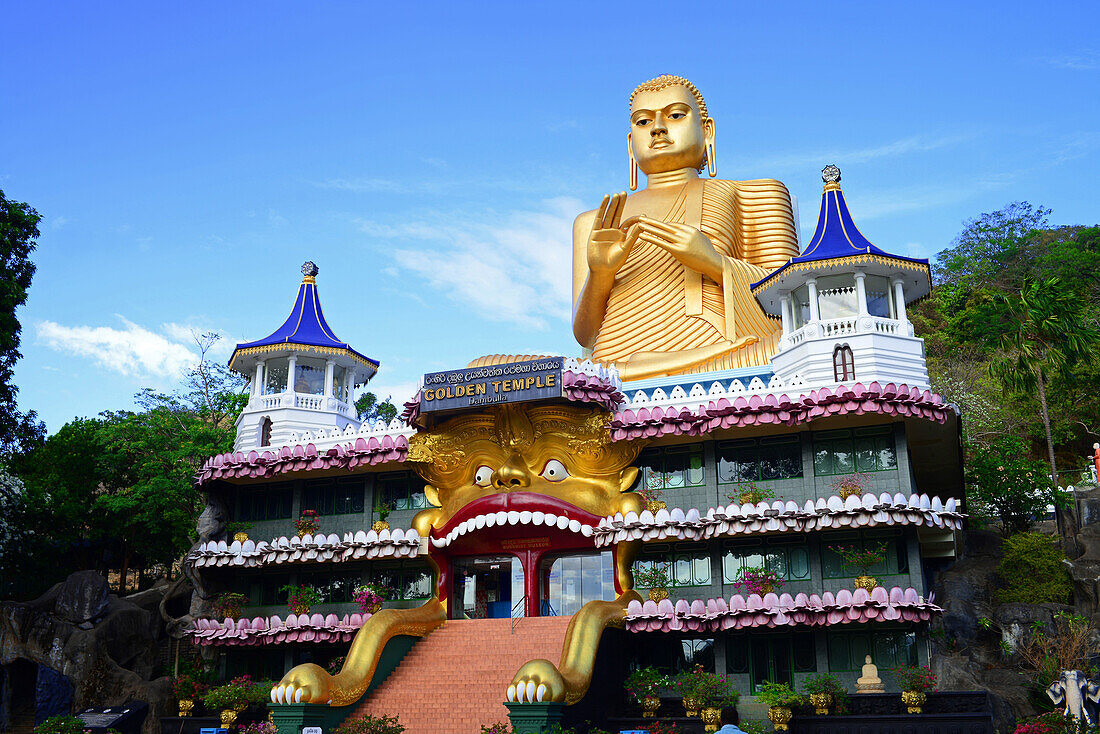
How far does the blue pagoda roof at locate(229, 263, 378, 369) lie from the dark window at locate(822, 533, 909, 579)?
14.5 meters

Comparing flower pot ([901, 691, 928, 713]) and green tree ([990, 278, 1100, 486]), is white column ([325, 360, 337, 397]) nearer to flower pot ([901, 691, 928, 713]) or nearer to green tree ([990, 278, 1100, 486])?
flower pot ([901, 691, 928, 713])

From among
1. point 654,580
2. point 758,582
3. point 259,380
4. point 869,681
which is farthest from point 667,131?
point 869,681

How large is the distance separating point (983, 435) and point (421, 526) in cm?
2232

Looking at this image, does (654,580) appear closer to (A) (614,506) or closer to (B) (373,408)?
(A) (614,506)

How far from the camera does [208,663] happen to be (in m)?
25.6

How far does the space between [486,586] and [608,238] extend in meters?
10.4

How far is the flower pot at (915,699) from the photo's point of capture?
1852 cm

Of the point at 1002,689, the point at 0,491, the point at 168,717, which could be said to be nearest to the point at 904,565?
the point at 1002,689

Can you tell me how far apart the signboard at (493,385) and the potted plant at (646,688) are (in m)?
6.39

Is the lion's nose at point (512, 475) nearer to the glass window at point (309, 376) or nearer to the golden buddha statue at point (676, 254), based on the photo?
the golden buddha statue at point (676, 254)

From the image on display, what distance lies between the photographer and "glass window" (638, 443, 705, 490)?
23266mm

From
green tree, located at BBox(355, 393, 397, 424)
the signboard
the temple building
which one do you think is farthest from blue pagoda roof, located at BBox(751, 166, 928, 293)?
green tree, located at BBox(355, 393, 397, 424)

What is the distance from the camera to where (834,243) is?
23.6 meters

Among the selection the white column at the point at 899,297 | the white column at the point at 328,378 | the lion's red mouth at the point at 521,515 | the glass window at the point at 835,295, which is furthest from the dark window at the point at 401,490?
the white column at the point at 899,297
